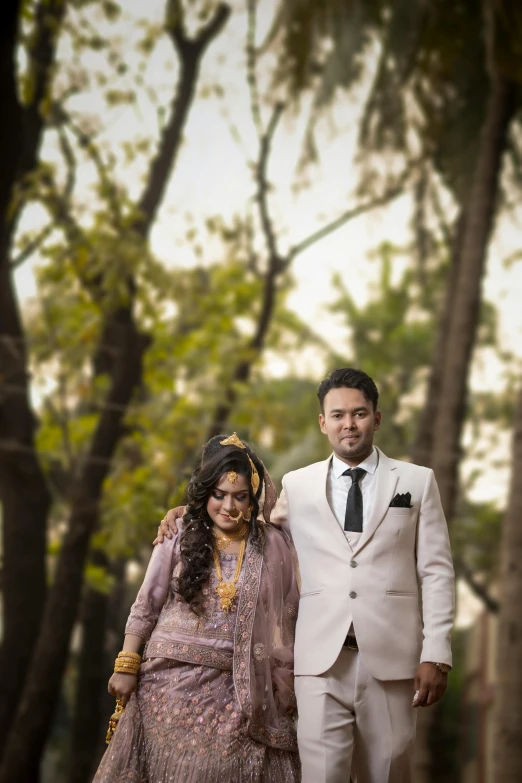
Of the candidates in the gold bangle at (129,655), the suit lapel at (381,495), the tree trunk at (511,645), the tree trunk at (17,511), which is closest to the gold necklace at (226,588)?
the gold bangle at (129,655)

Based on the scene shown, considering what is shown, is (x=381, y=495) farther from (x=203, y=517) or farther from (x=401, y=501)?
(x=203, y=517)

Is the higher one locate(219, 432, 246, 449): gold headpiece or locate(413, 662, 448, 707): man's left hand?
locate(219, 432, 246, 449): gold headpiece

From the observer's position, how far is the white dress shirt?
12.7ft

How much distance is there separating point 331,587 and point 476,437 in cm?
2131

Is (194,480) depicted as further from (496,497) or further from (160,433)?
(496,497)

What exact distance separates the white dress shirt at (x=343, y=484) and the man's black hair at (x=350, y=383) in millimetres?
199

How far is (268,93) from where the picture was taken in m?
12.3

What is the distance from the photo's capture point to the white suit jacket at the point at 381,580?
3684mm

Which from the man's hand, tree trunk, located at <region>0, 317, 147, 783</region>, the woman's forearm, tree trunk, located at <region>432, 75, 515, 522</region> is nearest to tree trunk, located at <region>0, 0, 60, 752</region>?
tree trunk, located at <region>0, 317, 147, 783</region>

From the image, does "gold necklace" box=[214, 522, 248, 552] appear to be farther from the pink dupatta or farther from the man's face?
the man's face

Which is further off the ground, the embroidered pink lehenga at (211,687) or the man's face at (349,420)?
the man's face at (349,420)

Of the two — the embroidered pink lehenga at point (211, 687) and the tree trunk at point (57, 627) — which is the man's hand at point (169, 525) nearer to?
the embroidered pink lehenga at point (211, 687)

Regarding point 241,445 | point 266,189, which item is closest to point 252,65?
point 266,189

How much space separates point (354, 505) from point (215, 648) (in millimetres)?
693
